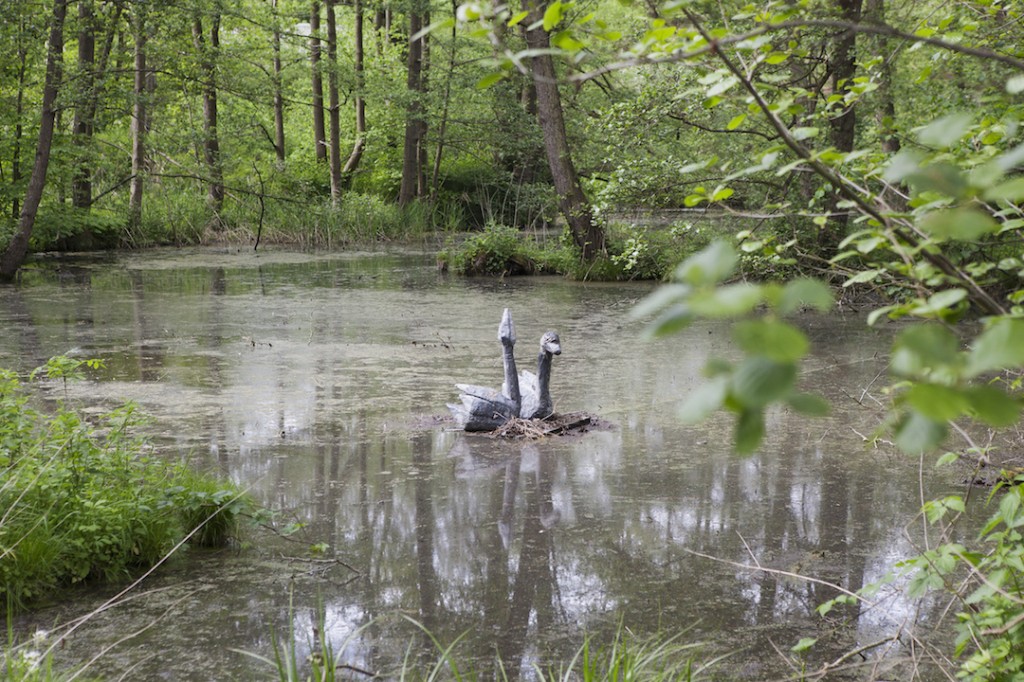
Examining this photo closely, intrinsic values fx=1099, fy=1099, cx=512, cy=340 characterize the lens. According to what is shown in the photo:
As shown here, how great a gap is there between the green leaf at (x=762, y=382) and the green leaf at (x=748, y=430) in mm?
47

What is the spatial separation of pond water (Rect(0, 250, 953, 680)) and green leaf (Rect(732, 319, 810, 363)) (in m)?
1.80

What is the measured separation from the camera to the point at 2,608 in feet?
12.0

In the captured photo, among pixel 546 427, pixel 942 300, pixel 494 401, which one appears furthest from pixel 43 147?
pixel 942 300

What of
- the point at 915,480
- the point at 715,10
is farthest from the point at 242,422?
the point at 715,10

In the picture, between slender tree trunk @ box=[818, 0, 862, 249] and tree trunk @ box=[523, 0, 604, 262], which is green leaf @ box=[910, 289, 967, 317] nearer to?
slender tree trunk @ box=[818, 0, 862, 249]

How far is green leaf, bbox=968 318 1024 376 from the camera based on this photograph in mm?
986

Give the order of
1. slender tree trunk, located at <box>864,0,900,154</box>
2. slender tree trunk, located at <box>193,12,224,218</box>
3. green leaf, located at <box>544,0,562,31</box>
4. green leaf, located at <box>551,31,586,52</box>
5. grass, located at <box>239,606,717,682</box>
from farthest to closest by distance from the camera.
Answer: slender tree trunk, located at <box>193,12,224,218</box> → slender tree trunk, located at <box>864,0,900,154</box> → grass, located at <box>239,606,717,682</box> → green leaf, located at <box>551,31,586,52</box> → green leaf, located at <box>544,0,562,31</box>

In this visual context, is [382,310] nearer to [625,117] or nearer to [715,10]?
[625,117]

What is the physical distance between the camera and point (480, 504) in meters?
5.04

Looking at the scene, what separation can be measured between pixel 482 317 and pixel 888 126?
815 centimetres

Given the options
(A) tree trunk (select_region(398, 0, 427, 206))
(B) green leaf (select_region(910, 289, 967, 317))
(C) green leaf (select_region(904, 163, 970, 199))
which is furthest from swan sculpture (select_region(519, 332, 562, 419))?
(A) tree trunk (select_region(398, 0, 427, 206))

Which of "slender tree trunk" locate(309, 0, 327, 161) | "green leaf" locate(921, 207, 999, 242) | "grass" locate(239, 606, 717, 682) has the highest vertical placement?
"slender tree trunk" locate(309, 0, 327, 161)

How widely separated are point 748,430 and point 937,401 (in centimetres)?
16

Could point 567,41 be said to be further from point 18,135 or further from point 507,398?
point 18,135
